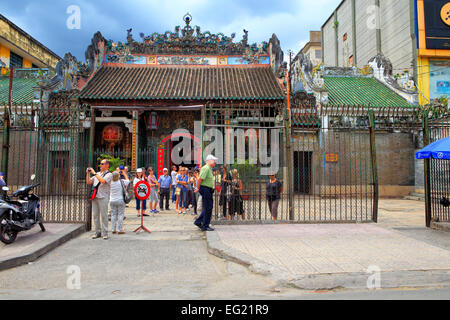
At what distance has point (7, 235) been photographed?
19.5ft

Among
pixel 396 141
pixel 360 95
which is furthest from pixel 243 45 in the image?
pixel 396 141

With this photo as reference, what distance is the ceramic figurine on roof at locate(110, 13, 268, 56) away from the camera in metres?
18.0

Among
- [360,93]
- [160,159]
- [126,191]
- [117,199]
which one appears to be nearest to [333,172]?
[360,93]

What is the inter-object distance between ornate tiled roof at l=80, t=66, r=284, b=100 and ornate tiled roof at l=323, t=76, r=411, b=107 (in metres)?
3.48

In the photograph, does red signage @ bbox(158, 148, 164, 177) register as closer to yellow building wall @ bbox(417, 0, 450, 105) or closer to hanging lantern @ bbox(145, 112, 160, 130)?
hanging lantern @ bbox(145, 112, 160, 130)

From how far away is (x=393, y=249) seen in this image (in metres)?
5.52

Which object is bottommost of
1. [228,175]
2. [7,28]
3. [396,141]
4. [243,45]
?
[228,175]

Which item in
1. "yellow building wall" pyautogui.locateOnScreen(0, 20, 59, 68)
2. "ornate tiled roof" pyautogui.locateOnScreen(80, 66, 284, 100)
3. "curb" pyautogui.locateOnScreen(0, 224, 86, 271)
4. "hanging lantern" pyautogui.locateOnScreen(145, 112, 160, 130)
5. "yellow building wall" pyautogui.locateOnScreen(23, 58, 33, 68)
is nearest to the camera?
"curb" pyautogui.locateOnScreen(0, 224, 86, 271)

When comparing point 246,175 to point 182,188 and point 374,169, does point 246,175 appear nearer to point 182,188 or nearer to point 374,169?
point 182,188

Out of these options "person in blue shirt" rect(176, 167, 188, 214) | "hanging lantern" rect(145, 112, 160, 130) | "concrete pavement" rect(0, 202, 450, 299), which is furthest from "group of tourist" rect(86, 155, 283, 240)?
"hanging lantern" rect(145, 112, 160, 130)

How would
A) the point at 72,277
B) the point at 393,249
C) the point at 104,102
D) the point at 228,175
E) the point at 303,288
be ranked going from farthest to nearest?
1. the point at 104,102
2. the point at 228,175
3. the point at 393,249
4. the point at 72,277
5. the point at 303,288

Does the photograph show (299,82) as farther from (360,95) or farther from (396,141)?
(396,141)

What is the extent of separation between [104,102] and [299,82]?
385 inches

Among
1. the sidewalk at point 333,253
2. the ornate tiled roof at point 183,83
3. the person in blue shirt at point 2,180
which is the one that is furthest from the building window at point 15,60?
the sidewalk at point 333,253
